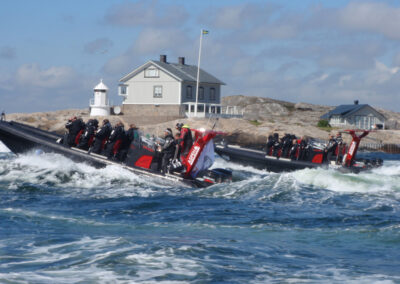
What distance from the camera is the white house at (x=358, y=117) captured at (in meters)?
68.2

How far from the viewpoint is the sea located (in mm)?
7109

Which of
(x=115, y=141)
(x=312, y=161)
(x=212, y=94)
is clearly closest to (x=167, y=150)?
(x=115, y=141)

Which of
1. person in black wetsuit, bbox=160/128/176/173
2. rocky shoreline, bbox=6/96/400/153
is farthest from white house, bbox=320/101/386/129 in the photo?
person in black wetsuit, bbox=160/128/176/173

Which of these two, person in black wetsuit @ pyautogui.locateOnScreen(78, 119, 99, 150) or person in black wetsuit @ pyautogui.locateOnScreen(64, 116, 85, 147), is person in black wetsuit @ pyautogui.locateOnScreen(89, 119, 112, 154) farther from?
person in black wetsuit @ pyautogui.locateOnScreen(64, 116, 85, 147)

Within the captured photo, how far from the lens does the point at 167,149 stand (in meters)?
15.3

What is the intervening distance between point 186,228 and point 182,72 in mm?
51275

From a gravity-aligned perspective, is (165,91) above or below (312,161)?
above

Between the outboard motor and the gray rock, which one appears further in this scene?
the gray rock

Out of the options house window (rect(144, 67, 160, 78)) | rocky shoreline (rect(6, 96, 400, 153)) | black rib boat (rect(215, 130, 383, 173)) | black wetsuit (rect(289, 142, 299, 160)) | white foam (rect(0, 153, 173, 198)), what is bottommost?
white foam (rect(0, 153, 173, 198))

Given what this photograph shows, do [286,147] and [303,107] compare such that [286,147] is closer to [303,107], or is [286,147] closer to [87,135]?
[87,135]

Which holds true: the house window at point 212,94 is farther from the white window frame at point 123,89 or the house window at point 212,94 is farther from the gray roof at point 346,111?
the gray roof at point 346,111

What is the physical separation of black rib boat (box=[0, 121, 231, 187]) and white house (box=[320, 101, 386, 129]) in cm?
5484

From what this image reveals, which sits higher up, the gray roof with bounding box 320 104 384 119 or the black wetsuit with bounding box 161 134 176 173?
the gray roof with bounding box 320 104 384 119

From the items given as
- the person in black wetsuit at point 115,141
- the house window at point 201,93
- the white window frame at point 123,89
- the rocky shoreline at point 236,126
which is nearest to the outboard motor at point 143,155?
the person in black wetsuit at point 115,141
